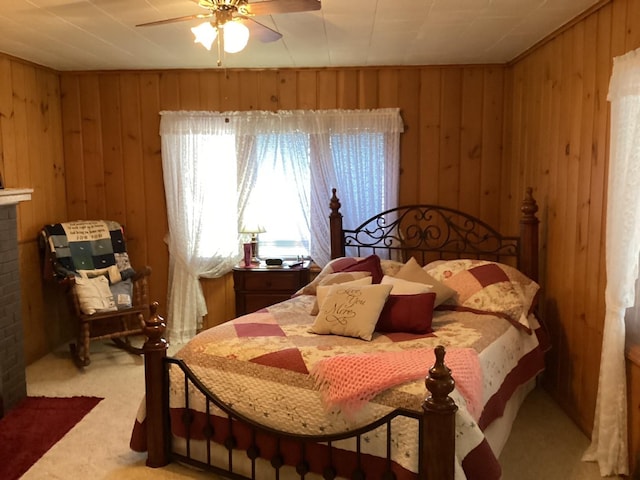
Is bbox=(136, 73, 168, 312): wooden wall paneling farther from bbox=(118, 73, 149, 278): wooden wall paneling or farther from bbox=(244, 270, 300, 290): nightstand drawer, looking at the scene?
bbox=(244, 270, 300, 290): nightstand drawer

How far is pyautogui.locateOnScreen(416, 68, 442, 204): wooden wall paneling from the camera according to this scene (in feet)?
15.0

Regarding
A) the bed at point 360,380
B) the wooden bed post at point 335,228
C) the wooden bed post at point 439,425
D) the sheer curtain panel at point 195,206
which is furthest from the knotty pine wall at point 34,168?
the wooden bed post at point 439,425

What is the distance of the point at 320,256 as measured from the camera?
15.6ft

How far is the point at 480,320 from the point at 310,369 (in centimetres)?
119

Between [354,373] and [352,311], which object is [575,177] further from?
[354,373]

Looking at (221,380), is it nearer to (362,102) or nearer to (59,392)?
(59,392)

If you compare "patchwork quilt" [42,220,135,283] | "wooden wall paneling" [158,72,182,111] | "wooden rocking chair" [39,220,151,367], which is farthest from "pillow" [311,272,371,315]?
"wooden wall paneling" [158,72,182,111]

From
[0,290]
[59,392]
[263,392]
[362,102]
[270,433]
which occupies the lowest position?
[59,392]

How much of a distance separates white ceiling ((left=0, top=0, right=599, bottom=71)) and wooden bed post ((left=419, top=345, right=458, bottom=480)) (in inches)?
76.2

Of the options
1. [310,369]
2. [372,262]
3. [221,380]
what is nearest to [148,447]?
[221,380]

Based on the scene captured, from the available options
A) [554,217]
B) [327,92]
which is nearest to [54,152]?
[327,92]

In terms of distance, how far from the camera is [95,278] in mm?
4395

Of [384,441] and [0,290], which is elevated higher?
[0,290]

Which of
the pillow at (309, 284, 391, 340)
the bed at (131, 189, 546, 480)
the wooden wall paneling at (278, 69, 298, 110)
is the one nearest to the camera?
the bed at (131, 189, 546, 480)
